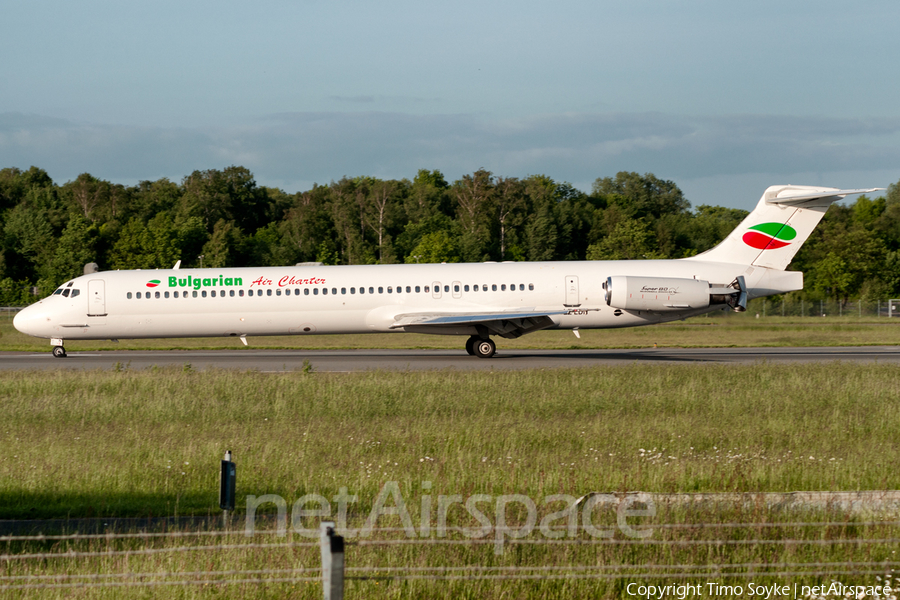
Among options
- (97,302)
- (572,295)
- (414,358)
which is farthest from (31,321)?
(572,295)

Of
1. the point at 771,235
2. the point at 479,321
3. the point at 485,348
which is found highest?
the point at 771,235

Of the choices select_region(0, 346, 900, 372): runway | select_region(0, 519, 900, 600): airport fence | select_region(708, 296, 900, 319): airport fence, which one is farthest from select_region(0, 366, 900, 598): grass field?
select_region(708, 296, 900, 319): airport fence

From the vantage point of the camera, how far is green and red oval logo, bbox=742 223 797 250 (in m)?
28.5

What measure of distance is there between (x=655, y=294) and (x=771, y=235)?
471 cm

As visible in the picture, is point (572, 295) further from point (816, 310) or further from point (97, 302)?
point (816, 310)

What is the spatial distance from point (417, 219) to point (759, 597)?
281ft

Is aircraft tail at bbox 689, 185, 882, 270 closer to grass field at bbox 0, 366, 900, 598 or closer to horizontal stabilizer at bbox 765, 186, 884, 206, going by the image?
horizontal stabilizer at bbox 765, 186, 884, 206

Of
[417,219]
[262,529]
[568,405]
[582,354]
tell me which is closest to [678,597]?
[262,529]

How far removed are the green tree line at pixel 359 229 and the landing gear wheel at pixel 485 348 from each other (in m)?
45.2

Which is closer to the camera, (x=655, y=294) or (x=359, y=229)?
(x=655, y=294)

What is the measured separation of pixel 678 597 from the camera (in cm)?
668

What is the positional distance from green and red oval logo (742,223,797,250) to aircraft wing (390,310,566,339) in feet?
23.0

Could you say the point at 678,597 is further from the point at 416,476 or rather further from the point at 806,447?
the point at 806,447

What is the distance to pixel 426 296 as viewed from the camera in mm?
28031
